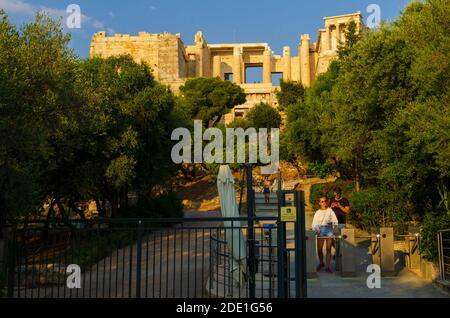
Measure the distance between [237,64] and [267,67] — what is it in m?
4.92

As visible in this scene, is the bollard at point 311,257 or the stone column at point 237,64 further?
the stone column at point 237,64

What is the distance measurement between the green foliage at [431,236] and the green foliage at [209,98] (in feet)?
132

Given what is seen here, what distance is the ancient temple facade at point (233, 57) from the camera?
2653 inches

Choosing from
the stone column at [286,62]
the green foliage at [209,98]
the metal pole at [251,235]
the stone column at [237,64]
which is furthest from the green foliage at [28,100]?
the stone column at [286,62]

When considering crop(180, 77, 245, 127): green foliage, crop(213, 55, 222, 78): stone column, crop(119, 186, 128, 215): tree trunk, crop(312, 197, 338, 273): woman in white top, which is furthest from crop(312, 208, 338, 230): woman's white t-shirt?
crop(213, 55, 222, 78): stone column

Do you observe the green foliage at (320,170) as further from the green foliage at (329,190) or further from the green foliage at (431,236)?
the green foliage at (431,236)

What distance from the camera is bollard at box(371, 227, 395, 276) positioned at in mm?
10398

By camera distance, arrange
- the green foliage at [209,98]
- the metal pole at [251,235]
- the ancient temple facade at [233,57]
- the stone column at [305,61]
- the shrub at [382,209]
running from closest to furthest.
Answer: the metal pole at [251,235] < the shrub at [382,209] < the green foliage at [209,98] < the ancient temple facade at [233,57] < the stone column at [305,61]

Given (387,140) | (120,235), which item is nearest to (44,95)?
(120,235)

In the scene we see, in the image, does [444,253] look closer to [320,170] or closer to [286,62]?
[320,170]

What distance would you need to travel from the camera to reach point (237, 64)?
8019 cm

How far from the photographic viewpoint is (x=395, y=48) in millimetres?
14273

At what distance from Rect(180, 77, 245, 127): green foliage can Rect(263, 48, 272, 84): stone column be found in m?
26.5

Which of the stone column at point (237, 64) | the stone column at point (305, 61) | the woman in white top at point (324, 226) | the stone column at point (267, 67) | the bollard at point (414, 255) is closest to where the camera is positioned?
the woman in white top at point (324, 226)
